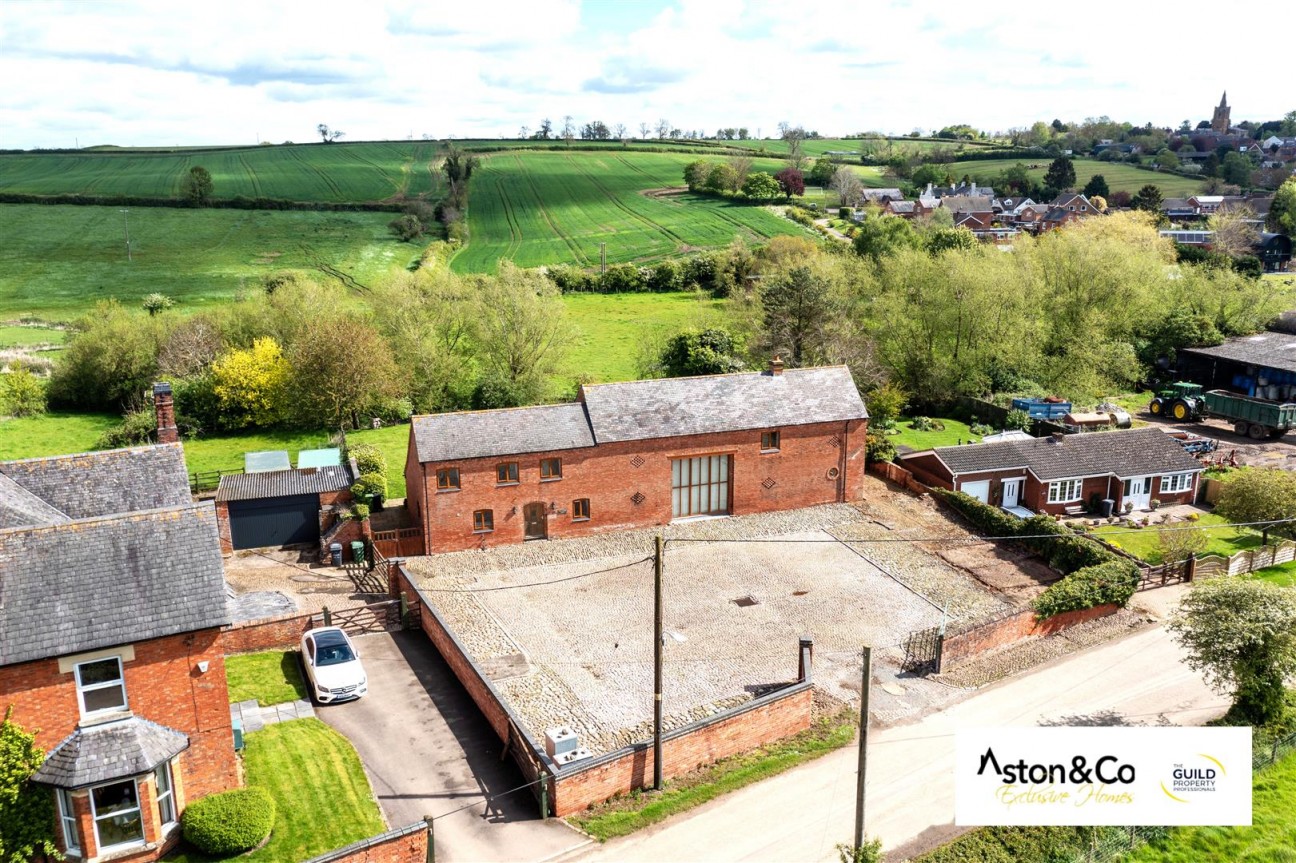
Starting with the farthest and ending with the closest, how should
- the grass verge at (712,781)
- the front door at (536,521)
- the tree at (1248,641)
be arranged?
the front door at (536,521), the tree at (1248,641), the grass verge at (712,781)

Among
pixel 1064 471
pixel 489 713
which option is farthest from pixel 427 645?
pixel 1064 471

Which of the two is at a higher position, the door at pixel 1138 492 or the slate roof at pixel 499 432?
the slate roof at pixel 499 432

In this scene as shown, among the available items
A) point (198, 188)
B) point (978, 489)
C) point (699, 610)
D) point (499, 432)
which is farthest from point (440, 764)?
point (198, 188)

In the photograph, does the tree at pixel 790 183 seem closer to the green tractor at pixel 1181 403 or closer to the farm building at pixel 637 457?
the green tractor at pixel 1181 403

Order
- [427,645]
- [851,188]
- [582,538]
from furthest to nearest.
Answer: [851,188] < [582,538] < [427,645]

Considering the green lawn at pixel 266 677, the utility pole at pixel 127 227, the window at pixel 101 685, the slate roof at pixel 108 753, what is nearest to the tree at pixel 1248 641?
the green lawn at pixel 266 677

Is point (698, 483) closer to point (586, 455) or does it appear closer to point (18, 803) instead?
point (586, 455)
